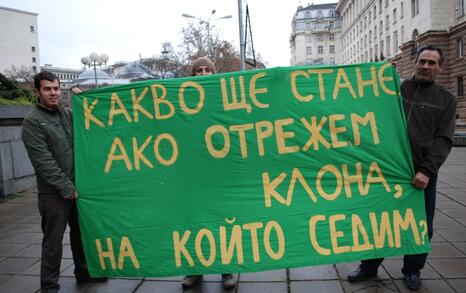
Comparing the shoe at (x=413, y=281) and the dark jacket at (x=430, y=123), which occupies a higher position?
the dark jacket at (x=430, y=123)

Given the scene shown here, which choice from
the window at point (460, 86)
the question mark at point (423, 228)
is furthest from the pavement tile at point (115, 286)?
the window at point (460, 86)

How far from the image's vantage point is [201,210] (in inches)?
123

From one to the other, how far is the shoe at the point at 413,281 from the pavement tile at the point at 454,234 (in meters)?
1.37

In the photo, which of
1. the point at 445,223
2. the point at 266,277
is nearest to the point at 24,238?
the point at 266,277

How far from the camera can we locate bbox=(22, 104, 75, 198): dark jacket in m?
3.12

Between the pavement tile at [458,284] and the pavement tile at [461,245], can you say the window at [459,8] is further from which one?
the pavement tile at [458,284]

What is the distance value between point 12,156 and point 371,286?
6.67 metres

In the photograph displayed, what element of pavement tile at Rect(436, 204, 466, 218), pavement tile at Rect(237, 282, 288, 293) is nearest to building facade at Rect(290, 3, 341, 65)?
pavement tile at Rect(436, 204, 466, 218)

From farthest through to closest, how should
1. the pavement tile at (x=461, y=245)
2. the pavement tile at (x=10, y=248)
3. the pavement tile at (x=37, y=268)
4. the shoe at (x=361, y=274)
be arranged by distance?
the pavement tile at (x=10, y=248) → the pavement tile at (x=461, y=245) → the pavement tile at (x=37, y=268) → the shoe at (x=361, y=274)

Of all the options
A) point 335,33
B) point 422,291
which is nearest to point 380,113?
point 422,291

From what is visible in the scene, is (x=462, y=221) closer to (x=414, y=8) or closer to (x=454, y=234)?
(x=454, y=234)

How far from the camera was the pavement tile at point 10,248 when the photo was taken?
4539 mm

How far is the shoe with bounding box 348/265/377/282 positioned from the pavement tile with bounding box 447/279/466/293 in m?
0.58

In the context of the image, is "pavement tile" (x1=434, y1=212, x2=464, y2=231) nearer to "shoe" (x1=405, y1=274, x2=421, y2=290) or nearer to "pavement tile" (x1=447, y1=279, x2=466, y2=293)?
"pavement tile" (x1=447, y1=279, x2=466, y2=293)
